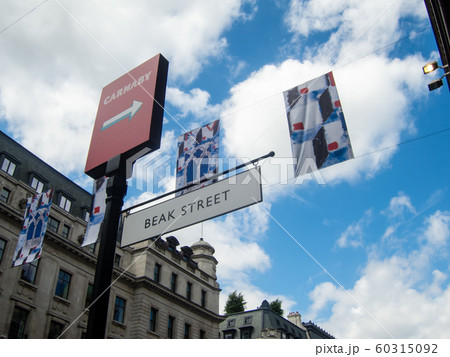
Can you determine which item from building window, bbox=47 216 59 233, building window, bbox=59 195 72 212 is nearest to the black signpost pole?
building window, bbox=47 216 59 233

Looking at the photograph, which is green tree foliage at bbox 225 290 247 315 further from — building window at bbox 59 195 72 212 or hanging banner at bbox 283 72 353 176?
hanging banner at bbox 283 72 353 176

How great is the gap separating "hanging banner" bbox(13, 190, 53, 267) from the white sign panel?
581 inches

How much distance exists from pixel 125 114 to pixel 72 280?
93.6ft

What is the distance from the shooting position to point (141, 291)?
3694cm

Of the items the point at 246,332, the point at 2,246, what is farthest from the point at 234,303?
the point at 2,246

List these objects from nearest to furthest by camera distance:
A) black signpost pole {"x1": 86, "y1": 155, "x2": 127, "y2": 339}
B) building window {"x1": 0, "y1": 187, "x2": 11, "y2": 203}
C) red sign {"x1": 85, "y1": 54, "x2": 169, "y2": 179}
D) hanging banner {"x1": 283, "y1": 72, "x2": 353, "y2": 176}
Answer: black signpost pole {"x1": 86, "y1": 155, "x2": 127, "y2": 339} < red sign {"x1": 85, "y1": 54, "x2": 169, "y2": 179} < hanging banner {"x1": 283, "y1": 72, "x2": 353, "y2": 176} < building window {"x1": 0, "y1": 187, "x2": 11, "y2": 203}

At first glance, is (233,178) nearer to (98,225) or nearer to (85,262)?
(98,225)

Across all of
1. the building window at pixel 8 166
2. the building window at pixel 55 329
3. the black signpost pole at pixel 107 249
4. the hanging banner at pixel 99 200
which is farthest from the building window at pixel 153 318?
the black signpost pole at pixel 107 249

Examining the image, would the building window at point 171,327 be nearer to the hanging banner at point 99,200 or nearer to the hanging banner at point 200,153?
the hanging banner at point 99,200

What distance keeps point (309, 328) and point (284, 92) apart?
77963 mm

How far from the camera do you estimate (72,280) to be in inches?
1234

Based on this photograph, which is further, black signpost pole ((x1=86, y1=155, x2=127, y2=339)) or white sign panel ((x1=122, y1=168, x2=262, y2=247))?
white sign panel ((x1=122, y1=168, x2=262, y2=247))

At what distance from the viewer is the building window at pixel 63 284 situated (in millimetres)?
30188

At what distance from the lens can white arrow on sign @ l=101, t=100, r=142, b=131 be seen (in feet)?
20.2
